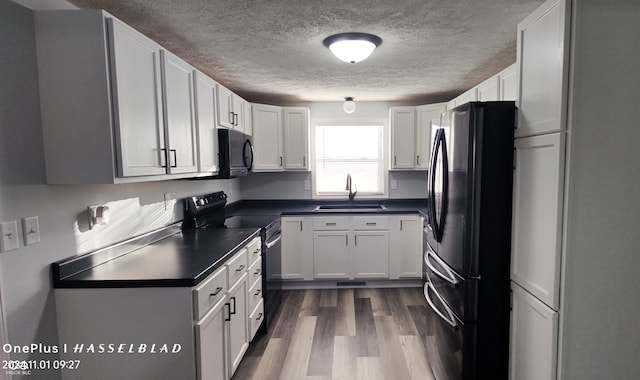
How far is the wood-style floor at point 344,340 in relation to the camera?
2260 mm

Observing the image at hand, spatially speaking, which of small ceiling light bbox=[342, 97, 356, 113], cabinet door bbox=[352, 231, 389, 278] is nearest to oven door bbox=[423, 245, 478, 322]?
cabinet door bbox=[352, 231, 389, 278]

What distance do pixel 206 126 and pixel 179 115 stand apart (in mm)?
423

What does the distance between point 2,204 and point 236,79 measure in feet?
7.10

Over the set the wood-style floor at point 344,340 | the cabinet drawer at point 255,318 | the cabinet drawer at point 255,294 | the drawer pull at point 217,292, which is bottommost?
the wood-style floor at point 344,340

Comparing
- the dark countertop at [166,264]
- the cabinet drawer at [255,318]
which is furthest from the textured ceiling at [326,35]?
the cabinet drawer at [255,318]

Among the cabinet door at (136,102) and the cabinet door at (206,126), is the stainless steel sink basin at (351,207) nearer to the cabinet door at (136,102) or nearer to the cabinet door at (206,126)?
the cabinet door at (206,126)

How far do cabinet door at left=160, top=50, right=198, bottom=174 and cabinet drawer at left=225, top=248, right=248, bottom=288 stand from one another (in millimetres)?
630

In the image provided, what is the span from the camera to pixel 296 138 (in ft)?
12.9

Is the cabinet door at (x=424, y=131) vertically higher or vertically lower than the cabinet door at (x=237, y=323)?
higher

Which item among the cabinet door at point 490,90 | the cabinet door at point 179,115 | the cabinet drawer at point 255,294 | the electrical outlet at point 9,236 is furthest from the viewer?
the cabinet door at point 490,90

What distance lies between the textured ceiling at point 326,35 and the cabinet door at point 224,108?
0.60 ft

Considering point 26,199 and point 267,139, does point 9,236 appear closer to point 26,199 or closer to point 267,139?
point 26,199

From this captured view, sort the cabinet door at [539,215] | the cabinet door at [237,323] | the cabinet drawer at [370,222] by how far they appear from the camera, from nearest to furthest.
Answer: the cabinet door at [539,215]
the cabinet door at [237,323]
the cabinet drawer at [370,222]

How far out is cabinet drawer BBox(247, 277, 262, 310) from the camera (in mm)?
2371
